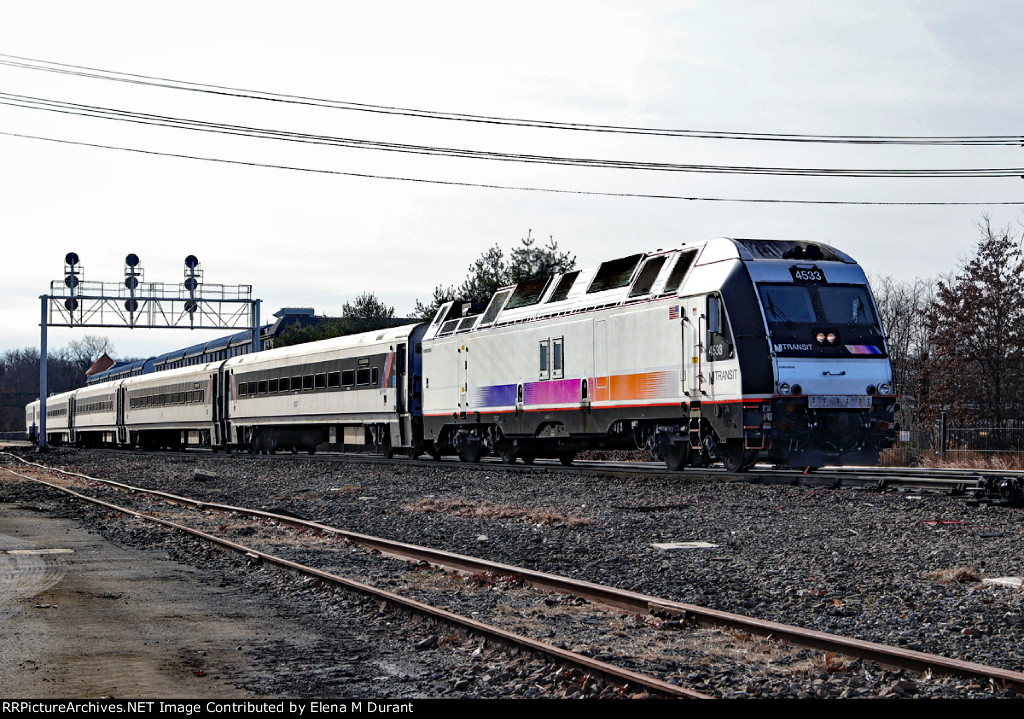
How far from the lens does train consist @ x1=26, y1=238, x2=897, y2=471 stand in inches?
698

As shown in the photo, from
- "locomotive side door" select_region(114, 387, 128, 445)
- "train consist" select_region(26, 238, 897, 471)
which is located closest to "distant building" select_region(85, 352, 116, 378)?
"locomotive side door" select_region(114, 387, 128, 445)

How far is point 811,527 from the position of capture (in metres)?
12.9

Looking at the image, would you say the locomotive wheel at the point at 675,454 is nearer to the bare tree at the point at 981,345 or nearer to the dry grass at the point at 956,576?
the dry grass at the point at 956,576

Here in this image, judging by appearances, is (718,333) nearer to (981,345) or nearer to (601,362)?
(601,362)

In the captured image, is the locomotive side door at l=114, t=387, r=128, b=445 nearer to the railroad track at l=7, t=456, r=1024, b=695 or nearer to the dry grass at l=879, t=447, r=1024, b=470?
the dry grass at l=879, t=447, r=1024, b=470

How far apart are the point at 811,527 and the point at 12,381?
20740 centimetres

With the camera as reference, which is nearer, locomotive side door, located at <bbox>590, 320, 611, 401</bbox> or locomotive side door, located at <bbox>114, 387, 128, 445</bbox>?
locomotive side door, located at <bbox>590, 320, 611, 401</bbox>

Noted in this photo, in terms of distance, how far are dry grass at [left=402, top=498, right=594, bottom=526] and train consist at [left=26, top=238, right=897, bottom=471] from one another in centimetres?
394

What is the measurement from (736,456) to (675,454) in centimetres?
199

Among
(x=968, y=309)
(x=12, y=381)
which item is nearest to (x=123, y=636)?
(x=968, y=309)

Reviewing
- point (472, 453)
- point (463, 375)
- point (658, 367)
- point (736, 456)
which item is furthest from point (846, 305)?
point (472, 453)

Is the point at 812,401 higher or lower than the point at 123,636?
higher
